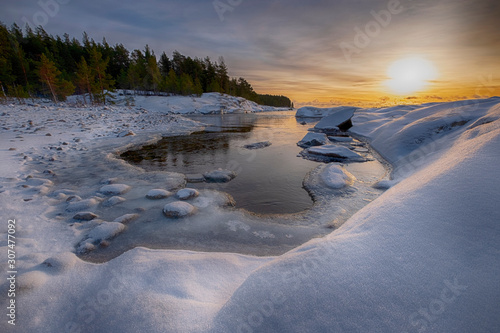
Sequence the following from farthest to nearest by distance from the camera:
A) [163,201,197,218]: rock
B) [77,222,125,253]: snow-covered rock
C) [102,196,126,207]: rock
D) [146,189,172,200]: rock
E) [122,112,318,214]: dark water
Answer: [122,112,318,214]: dark water, [146,189,172,200]: rock, [102,196,126,207]: rock, [163,201,197,218]: rock, [77,222,125,253]: snow-covered rock

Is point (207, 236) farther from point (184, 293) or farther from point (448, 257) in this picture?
point (448, 257)

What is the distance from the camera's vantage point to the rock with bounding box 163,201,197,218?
13.1 ft

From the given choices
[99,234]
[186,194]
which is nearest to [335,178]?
[186,194]

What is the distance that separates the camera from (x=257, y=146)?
1144 centimetres

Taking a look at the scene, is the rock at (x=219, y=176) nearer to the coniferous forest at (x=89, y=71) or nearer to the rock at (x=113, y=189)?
the rock at (x=113, y=189)

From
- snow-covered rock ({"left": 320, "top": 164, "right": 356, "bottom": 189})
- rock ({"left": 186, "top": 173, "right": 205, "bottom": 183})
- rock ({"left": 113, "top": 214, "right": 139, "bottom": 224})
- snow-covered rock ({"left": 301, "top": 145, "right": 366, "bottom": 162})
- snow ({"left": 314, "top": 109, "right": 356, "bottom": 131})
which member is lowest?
rock ({"left": 113, "top": 214, "right": 139, "bottom": 224})

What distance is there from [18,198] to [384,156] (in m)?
11.9

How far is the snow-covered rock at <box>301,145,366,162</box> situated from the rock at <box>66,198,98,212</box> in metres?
7.84

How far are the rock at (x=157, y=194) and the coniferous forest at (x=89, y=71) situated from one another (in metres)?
35.9

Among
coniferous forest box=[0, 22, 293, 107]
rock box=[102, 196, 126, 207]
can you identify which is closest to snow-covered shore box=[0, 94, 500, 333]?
rock box=[102, 196, 126, 207]

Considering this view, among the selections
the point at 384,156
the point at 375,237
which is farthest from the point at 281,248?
the point at 384,156

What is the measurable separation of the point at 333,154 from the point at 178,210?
7.19 metres

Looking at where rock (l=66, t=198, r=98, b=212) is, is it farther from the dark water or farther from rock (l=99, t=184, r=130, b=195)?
the dark water

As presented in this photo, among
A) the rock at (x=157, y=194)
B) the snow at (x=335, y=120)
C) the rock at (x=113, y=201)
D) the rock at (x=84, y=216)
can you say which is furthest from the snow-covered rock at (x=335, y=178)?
the snow at (x=335, y=120)
